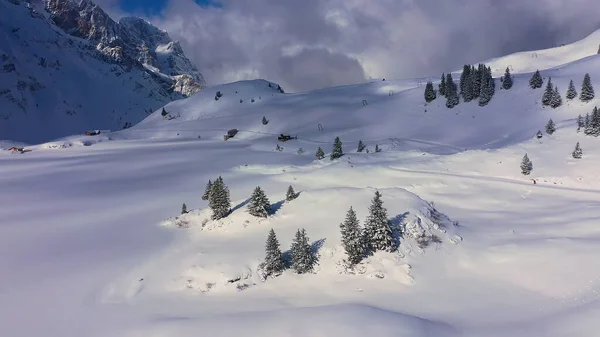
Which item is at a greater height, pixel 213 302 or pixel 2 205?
pixel 2 205

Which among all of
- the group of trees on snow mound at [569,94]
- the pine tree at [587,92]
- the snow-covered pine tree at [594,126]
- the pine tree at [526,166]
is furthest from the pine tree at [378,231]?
the pine tree at [587,92]

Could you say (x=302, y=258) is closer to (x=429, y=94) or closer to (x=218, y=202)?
(x=218, y=202)

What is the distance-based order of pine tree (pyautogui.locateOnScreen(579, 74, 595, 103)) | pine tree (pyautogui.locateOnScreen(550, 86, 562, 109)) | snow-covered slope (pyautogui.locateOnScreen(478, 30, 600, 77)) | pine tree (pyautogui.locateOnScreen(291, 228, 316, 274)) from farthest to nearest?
snow-covered slope (pyautogui.locateOnScreen(478, 30, 600, 77)) < pine tree (pyautogui.locateOnScreen(550, 86, 562, 109)) < pine tree (pyautogui.locateOnScreen(579, 74, 595, 103)) < pine tree (pyautogui.locateOnScreen(291, 228, 316, 274))

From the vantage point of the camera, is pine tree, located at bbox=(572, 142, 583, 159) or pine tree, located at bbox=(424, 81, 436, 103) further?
pine tree, located at bbox=(424, 81, 436, 103)

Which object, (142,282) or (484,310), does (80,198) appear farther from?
(484,310)

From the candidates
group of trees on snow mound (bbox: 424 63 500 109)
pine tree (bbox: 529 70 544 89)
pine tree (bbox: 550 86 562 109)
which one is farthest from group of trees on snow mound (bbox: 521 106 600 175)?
pine tree (bbox: 529 70 544 89)

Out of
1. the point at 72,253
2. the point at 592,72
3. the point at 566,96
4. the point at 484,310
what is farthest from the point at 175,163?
the point at 592,72

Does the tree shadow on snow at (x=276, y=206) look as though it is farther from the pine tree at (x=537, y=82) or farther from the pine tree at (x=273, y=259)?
the pine tree at (x=537, y=82)

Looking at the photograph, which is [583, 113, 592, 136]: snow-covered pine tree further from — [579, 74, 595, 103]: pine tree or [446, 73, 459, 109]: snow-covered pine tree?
[446, 73, 459, 109]: snow-covered pine tree
